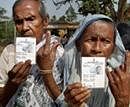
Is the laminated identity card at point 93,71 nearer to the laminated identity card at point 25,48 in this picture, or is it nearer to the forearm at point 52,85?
the forearm at point 52,85

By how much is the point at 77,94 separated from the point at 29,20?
738 mm

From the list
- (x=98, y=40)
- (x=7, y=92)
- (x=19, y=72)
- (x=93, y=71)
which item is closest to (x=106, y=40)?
(x=98, y=40)

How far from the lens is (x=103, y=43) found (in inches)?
103

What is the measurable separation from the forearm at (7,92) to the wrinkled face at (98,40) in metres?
0.50

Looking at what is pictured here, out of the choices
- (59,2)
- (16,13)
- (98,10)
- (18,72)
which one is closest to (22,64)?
(18,72)

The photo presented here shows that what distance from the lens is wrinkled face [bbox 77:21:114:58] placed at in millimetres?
2582

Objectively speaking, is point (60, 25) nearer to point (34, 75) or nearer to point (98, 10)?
point (98, 10)

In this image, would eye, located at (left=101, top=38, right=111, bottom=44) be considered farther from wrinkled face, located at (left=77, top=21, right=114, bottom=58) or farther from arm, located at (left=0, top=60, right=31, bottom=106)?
arm, located at (left=0, top=60, right=31, bottom=106)

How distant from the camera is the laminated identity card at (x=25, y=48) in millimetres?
Result: 2775

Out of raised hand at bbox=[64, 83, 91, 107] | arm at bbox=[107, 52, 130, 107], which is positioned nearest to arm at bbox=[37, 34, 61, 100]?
raised hand at bbox=[64, 83, 91, 107]

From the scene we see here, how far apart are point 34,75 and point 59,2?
32.5ft

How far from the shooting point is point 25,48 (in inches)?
109

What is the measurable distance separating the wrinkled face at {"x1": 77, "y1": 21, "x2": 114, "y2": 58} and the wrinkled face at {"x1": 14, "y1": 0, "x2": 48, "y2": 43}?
393 millimetres

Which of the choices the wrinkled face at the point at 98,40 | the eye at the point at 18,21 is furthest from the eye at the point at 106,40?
the eye at the point at 18,21
